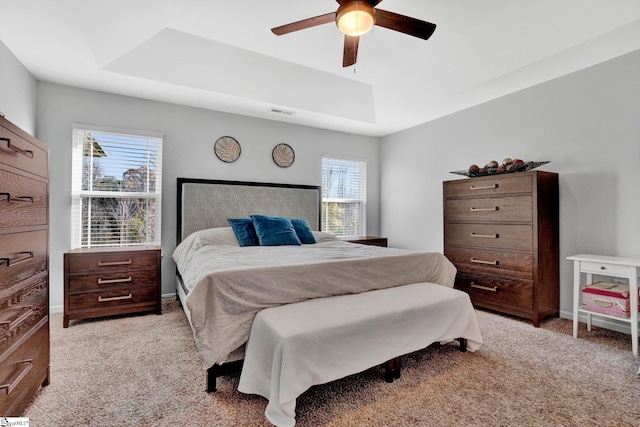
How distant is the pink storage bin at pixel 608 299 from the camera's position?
7.81ft

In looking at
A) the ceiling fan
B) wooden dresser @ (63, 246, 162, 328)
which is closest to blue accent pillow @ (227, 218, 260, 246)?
wooden dresser @ (63, 246, 162, 328)

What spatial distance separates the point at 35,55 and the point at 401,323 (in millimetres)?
3705

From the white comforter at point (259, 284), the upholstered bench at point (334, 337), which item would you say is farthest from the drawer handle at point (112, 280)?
the upholstered bench at point (334, 337)

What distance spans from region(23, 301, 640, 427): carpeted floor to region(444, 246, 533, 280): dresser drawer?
0.66 meters

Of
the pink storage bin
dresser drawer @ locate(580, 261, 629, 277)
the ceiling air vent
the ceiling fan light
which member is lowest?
the pink storage bin

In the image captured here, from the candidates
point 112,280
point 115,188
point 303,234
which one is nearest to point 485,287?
point 303,234

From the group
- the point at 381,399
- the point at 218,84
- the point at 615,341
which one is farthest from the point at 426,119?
the point at 381,399

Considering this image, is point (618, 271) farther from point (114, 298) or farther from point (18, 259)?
point (114, 298)

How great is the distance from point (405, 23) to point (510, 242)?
7.46 feet

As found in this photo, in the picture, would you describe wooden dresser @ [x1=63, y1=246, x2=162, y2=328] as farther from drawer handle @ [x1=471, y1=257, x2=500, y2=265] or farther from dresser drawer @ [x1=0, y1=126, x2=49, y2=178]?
drawer handle @ [x1=471, y1=257, x2=500, y2=265]

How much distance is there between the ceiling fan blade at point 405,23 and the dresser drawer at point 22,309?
2.50 meters

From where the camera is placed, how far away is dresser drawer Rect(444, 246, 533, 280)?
2965mm

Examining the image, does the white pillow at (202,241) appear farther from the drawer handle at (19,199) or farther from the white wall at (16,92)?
the white wall at (16,92)

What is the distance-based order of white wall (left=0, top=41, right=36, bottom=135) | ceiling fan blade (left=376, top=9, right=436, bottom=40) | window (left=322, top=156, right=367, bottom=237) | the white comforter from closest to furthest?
the white comforter
ceiling fan blade (left=376, top=9, right=436, bottom=40)
white wall (left=0, top=41, right=36, bottom=135)
window (left=322, top=156, right=367, bottom=237)
